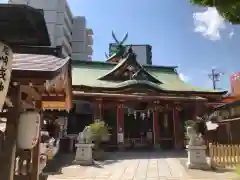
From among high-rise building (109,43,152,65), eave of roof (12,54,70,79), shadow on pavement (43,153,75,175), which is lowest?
shadow on pavement (43,153,75,175)

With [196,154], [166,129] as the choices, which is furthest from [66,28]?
[196,154]

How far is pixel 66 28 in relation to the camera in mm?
56719

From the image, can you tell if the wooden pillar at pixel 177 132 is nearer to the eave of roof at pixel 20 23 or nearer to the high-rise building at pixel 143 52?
the eave of roof at pixel 20 23

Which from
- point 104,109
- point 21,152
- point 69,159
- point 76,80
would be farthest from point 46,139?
point 76,80

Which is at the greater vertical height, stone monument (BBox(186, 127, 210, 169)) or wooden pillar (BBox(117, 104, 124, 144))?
wooden pillar (BBox(117, 104, 124, 144))

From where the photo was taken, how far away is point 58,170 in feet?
31.7

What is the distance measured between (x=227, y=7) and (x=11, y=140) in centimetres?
549

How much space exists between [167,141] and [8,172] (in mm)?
15859

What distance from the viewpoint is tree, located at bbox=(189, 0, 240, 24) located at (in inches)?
221

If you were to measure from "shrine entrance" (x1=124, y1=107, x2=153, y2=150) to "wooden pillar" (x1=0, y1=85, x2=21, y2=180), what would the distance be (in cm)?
1470

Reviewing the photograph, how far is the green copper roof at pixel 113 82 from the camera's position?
715 inches

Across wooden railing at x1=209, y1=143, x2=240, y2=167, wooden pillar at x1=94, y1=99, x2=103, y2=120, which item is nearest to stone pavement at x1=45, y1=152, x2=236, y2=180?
wooden railing at x1=209, y1=143, x2=240, y2=167

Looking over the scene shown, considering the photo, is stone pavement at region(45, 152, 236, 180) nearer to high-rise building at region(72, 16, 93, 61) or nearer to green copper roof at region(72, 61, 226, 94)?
green copper roof at region(72, 61, 226, 94)

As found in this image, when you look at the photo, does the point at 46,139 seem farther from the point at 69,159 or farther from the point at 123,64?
the point at 123,64
